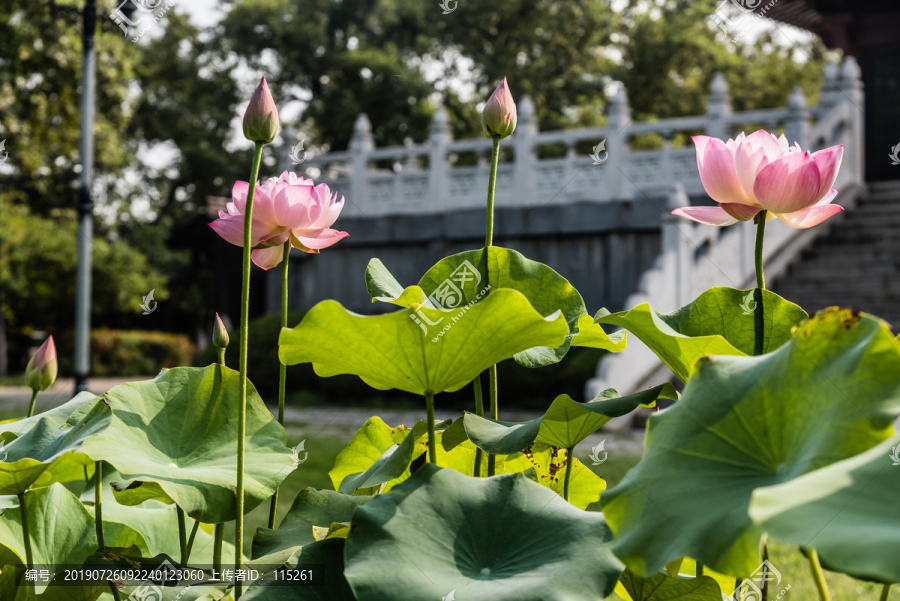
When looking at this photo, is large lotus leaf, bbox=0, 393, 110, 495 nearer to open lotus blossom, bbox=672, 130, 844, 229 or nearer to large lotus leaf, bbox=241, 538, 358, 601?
large lotus leaf, bbox=241, 538, 358, 601

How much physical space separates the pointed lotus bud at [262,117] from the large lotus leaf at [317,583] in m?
0.37

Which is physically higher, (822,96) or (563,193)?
(822,96)

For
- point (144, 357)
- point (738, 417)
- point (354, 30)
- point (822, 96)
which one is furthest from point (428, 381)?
point (354, 30)

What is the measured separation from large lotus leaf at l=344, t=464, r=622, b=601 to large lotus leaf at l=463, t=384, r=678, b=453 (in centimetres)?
5

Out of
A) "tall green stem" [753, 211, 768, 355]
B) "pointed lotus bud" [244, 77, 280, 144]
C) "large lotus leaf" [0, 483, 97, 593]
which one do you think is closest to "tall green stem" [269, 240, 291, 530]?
"pointed lotus bud" [244, 77, 280, 144]

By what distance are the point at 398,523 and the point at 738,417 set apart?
0.91 feet

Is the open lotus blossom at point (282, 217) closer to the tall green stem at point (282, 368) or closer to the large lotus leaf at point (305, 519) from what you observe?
the tall green stem at point (282, 368)

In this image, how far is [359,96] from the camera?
20.1m

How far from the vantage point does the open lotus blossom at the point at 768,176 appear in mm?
835

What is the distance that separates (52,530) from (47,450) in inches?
6.2

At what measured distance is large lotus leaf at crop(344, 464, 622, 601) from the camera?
0.61 metres

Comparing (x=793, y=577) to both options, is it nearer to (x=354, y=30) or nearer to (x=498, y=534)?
(x=498, y=534)

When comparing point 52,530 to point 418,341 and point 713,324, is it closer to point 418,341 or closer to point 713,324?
point 418,341

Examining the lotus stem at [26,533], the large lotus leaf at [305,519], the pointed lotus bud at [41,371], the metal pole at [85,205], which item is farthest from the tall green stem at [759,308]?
the metal pole at [85,205]
